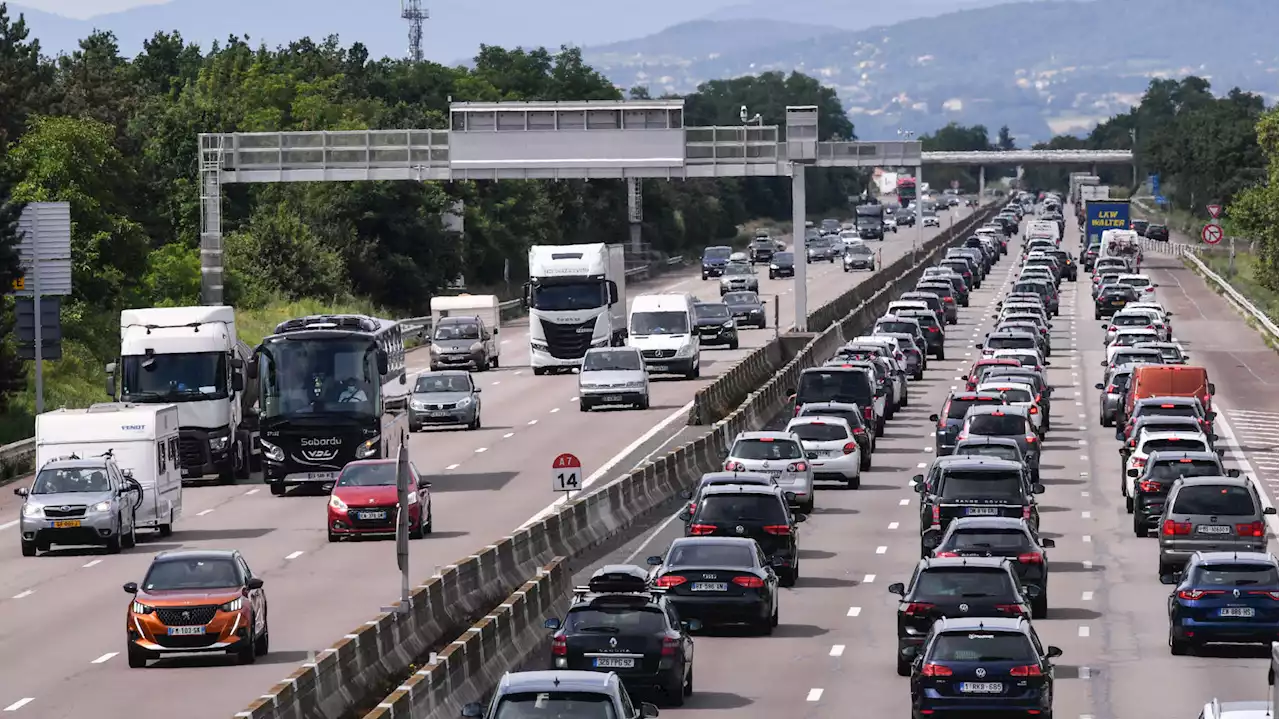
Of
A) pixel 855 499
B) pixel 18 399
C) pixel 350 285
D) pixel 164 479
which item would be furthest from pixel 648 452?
pixel 350 285

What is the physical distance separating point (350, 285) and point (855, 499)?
5565 centimetres

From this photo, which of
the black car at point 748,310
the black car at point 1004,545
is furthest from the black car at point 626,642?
the black car at point 748,310

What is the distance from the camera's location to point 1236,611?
27516 mm

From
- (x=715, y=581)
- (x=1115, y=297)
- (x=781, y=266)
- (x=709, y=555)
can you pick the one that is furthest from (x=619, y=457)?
(x=781, y=266)

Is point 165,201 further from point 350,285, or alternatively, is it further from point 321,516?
point 321,516

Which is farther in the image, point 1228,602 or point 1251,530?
point 1251,530

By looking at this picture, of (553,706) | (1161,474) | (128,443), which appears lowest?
(1161,474)

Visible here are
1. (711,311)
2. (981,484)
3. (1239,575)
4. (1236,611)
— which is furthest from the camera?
(711,311)

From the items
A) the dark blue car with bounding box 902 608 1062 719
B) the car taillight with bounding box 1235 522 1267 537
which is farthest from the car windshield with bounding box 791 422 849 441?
the dark blue car with bounding box 902 608 1062 719

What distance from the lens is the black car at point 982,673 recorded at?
2211 centimetres

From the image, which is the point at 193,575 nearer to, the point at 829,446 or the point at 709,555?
the point at 709,555

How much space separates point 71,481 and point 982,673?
767 inches

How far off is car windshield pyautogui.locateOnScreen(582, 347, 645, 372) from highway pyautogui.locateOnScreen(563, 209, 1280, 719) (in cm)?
698

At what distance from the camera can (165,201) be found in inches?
4129
